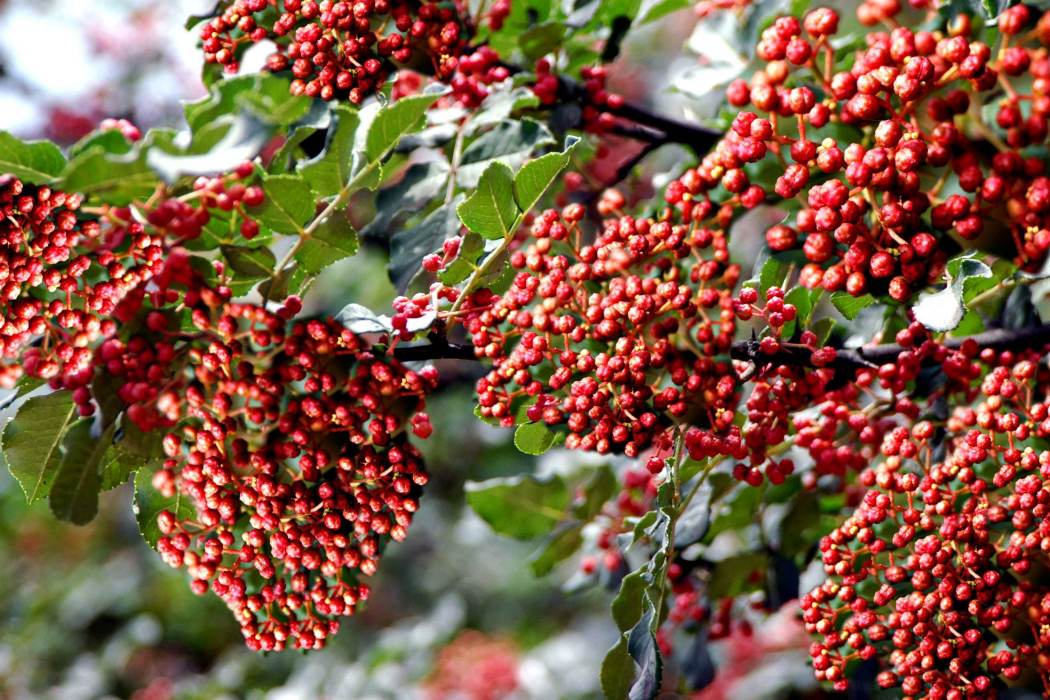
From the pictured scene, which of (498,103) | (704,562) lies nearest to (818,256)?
(498,103)

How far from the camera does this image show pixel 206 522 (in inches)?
45.2

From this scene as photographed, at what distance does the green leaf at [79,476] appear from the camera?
1.01 metres

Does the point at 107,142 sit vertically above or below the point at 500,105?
above

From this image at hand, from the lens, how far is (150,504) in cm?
126

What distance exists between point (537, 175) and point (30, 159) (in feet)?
1.76

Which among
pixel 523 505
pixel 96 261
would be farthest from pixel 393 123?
pixel 523 505

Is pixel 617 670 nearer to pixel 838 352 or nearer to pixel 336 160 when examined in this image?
pixel 838 352

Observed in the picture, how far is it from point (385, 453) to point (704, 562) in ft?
2.50

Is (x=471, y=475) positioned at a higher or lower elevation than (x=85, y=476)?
lower

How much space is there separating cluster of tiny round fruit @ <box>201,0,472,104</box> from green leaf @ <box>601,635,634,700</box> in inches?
30.8

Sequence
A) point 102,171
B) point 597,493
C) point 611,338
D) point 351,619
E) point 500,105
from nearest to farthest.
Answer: point 102,171 < point 611,338 < point 500,105 < point 597,493 < point 351,619

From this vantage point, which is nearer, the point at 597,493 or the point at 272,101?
the point at 272,101

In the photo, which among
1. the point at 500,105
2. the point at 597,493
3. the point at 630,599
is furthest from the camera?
the point at 597,493

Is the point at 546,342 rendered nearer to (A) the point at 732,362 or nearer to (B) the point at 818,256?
(A) the point at 732,362
